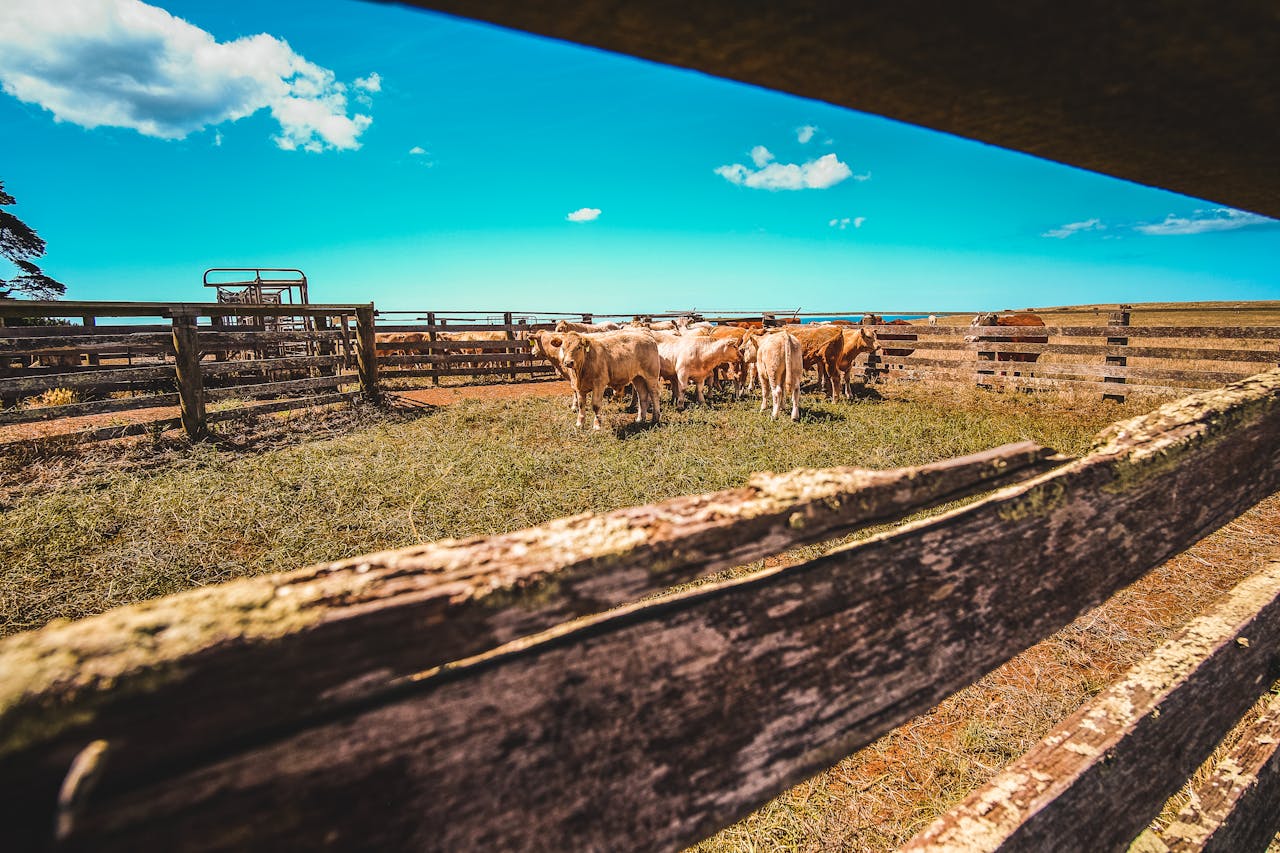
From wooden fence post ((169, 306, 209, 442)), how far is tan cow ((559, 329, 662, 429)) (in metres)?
4.87

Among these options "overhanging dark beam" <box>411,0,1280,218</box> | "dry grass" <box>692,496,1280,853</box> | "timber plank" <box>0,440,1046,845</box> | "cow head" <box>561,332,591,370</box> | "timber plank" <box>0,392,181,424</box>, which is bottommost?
"dry grass" <box>692,496,1280,853</box>

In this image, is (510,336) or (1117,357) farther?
(510,336)

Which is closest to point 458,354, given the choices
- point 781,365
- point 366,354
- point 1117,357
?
point 366,354

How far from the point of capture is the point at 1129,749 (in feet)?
3.79

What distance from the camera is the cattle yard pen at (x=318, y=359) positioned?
265 inches

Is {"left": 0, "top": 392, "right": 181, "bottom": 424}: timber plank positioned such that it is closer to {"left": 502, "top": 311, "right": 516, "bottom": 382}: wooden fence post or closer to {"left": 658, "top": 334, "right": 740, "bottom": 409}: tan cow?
{"left": 658, "top": 334, "right": 740, "bottom": 409}: tan cow

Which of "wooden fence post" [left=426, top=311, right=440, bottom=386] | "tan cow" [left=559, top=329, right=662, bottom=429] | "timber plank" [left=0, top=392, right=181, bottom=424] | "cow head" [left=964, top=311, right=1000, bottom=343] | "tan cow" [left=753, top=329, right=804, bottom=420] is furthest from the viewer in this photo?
"wooden fence post" [left=426, top=311, right=440, bottom=386]

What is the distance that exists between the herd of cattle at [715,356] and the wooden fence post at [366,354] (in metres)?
3.42

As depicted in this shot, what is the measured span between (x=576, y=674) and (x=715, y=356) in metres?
10.7

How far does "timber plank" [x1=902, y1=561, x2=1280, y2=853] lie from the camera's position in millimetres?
993

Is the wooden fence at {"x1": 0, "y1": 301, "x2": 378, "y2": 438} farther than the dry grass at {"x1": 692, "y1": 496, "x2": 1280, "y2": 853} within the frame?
Yes

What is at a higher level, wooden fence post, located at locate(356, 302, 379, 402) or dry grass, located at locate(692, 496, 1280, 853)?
wooden fence post, located at locate(356, 302, 379, 402)

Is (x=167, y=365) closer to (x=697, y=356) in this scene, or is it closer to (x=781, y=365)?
(x=697, y=356)

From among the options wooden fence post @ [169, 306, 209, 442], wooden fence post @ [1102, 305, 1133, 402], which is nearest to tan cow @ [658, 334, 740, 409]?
wooden fence post @ [1102, 305, 1133, 402]
